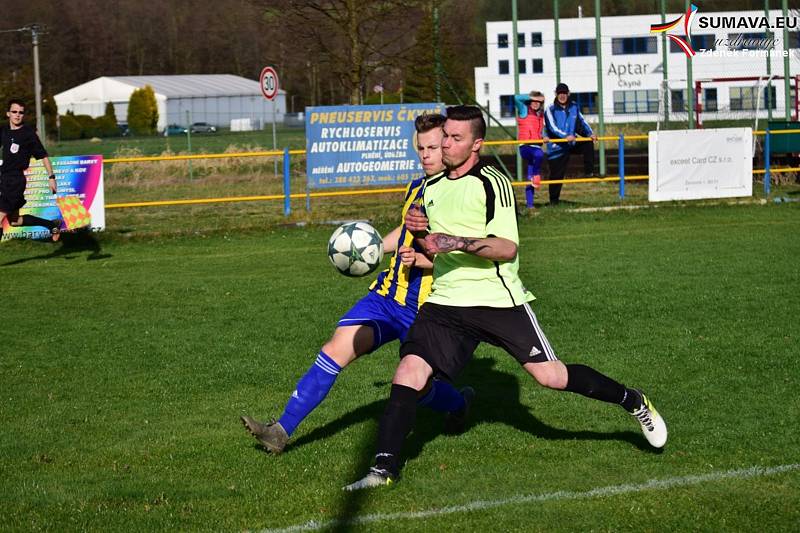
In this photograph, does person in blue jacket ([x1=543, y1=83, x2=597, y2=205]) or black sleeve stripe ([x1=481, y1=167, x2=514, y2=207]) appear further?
person in blue jacket ([x1=543, y1=83, x2=597, y2=205])

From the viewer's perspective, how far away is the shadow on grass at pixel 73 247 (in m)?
15.2

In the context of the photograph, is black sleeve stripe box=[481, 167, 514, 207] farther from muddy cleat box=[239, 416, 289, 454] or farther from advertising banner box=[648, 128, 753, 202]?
advertising banner box=[648, 128, 753, 202]

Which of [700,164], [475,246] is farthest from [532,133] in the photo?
[475,246]

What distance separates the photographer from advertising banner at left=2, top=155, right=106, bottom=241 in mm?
15984

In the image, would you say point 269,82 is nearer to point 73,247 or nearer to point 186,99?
point 73,247

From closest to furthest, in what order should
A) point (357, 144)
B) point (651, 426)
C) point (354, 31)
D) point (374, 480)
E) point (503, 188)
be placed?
point (374, 480) < point (503, 188) < point (651, 426) < point (357, 144) < point (354, 31)

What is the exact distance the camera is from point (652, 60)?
134 ft

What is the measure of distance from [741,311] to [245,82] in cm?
8360

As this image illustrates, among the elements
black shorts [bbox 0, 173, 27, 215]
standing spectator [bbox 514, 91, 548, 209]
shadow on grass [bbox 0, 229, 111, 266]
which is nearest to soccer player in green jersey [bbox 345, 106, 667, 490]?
black shorts [bbox 0, 173, 27, 215]

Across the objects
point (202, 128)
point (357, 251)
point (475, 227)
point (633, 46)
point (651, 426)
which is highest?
point (633, 46)

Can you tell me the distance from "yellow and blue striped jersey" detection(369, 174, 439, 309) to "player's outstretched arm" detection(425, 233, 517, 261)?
779 mm

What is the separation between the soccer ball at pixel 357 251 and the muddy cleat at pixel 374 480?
122 cm

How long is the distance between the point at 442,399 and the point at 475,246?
1403 millimetres

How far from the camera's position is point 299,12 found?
23.9 m
